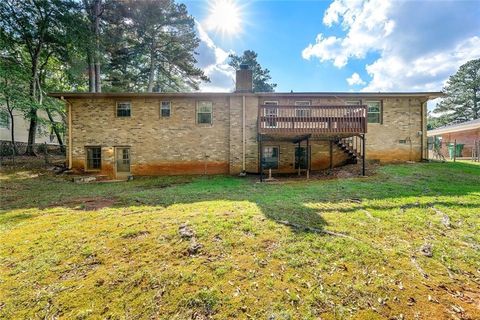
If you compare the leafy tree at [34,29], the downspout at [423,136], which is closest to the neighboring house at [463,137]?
the downspout at [423,136]

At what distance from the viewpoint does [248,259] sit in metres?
4.04

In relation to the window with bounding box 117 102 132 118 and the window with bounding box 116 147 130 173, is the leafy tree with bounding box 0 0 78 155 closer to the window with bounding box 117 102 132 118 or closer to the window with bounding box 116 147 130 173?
the window with bounding box 117 102 132 118

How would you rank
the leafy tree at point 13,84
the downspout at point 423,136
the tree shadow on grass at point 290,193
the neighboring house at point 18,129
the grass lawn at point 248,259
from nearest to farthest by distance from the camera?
1. the grass lawn at point 248,259
2. the tree shadow on grass at point 290,193
3. the downspout at point 423,136
4. the leafy tree at point 13,84
5. the neighboring house at point 18,129

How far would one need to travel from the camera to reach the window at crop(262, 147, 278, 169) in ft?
44.4

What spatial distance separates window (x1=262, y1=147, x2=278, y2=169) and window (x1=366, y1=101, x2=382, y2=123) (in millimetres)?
5872

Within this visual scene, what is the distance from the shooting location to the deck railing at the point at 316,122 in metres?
10.8

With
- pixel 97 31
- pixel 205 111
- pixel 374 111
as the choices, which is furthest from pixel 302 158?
pixel 97 31

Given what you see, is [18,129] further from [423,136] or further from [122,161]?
[423,136]

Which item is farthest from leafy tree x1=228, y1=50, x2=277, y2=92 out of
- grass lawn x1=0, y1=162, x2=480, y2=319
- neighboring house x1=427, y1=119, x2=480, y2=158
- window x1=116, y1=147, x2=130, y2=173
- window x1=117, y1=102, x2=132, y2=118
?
grass lawn x1=0, y1=162, x2=480, y2=319

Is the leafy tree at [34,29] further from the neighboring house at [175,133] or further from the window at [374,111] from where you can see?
the window at [374,111]

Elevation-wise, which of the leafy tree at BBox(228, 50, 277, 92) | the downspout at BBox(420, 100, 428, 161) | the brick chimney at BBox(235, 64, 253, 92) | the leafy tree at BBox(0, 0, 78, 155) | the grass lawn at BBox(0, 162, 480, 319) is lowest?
the grass lawn at BBox(0, 162, 480, 319)

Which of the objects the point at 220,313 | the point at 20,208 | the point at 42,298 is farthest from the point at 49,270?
the point at 20,208

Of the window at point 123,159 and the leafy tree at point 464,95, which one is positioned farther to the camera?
the leafy tree at point 464,95

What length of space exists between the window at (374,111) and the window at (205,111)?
9.21 m
